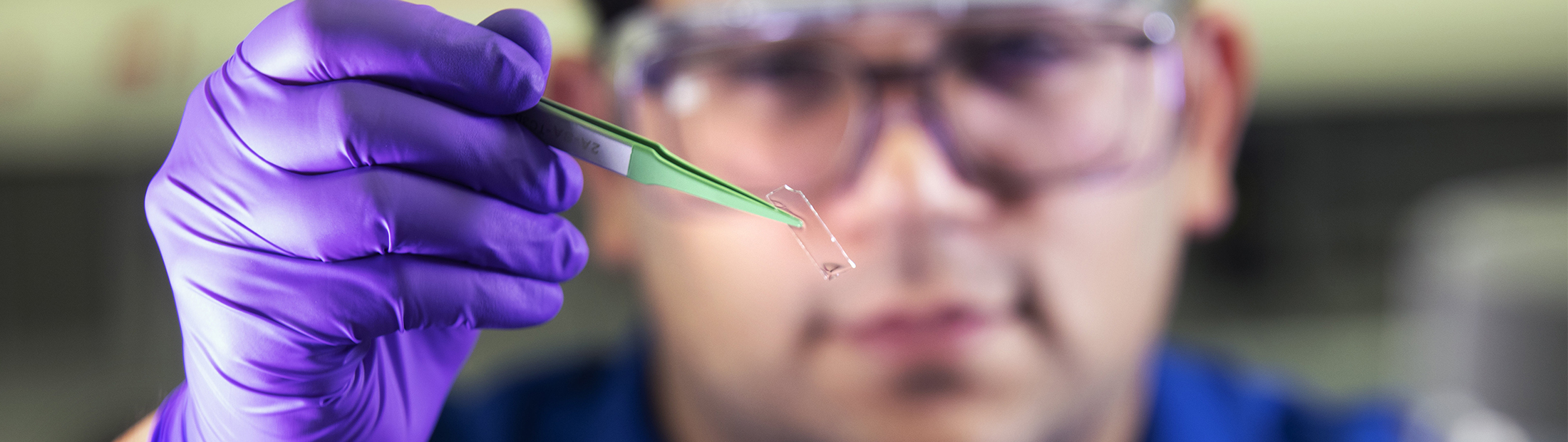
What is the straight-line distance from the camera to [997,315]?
2.99 feet

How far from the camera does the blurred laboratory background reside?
1712 mm

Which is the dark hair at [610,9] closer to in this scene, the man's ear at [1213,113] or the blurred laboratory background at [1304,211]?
the blurred laboratory background at [1304,211]

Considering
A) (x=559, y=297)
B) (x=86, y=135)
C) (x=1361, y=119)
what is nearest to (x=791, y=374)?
(x=559, y=297)

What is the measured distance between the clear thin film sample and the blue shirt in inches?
29.7

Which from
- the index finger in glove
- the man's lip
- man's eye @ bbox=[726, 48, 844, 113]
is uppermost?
man's eye @ bbox=[726, 48, 844, 113]

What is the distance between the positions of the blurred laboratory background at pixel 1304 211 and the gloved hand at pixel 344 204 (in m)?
0.82

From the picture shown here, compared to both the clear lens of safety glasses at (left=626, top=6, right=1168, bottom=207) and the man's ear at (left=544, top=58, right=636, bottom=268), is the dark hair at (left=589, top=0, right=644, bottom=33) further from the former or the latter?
the clear lens of safety glasses at (left=626, top=6, right=1168, bottom=207)

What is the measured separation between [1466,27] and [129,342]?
141 inches

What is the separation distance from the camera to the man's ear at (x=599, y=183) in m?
1.02

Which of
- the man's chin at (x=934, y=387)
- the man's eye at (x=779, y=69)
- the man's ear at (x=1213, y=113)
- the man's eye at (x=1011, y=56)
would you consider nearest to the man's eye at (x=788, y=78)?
the man's eye at (x=779, y=69)

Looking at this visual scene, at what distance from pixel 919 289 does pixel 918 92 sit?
22 cm

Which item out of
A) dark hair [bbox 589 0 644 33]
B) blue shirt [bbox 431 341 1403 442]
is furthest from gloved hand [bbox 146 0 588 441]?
blue shirt [bbox 431 341 1403 442]

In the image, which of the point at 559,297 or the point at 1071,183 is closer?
the point at 559,297

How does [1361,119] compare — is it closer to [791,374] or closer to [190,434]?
[791,374]
